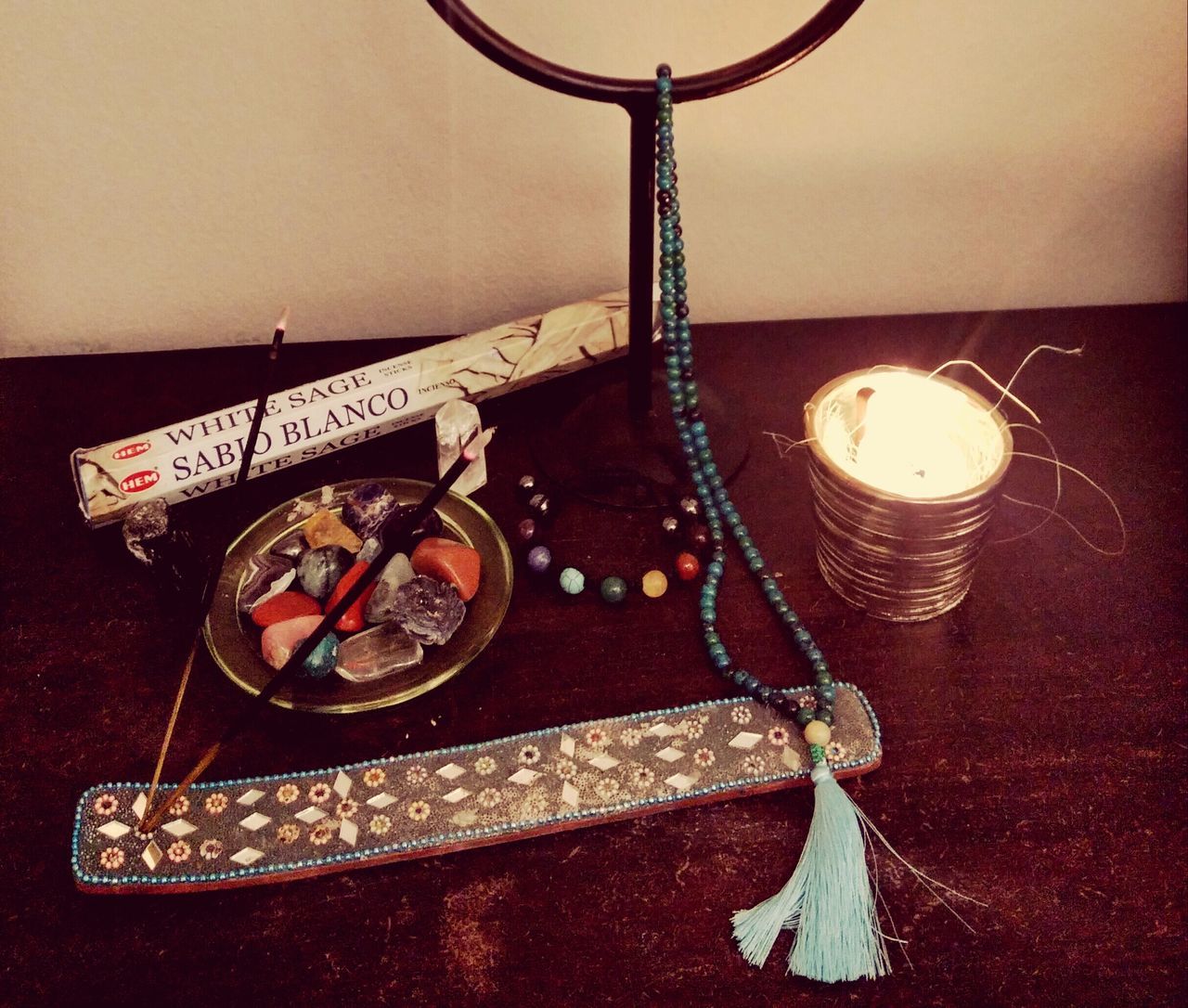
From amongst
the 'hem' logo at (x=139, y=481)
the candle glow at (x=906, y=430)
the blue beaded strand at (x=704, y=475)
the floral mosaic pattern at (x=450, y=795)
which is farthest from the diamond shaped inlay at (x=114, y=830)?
the candle glow at (x=906, y=430)

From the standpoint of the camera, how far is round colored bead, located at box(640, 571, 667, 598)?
59cm

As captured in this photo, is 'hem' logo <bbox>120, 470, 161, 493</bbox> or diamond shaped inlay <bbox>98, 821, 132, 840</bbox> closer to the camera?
diamond shaped inlay <bbox>98, 821, 132, 840</bbox>

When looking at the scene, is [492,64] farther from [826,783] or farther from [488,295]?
[826,783]

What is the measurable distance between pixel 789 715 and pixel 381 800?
24 centimetres

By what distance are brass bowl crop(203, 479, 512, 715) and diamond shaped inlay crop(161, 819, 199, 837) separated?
0.08 meters

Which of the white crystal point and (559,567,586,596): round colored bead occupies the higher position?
the white crystal point

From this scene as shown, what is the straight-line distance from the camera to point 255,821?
482mm

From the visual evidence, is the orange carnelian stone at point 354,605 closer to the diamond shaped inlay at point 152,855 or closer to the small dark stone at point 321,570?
the small dark stone at point 321,570

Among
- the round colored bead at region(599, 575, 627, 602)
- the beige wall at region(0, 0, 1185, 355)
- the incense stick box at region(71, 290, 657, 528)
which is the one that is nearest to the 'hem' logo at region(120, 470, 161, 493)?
the incense stick box at region(71, 290, 657, 528)

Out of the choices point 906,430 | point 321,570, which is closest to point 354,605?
point 321,570

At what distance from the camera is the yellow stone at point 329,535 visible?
584mm

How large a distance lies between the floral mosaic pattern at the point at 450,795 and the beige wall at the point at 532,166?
1.36 ft

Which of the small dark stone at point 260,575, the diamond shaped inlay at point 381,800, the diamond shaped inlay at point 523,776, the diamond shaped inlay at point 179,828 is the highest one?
the small dark stone at point 260,575

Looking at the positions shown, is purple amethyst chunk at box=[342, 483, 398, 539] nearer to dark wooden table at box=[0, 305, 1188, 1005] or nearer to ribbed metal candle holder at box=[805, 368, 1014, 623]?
dark wooden table at box=[0, 305, 1188, 1005]
